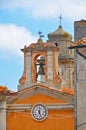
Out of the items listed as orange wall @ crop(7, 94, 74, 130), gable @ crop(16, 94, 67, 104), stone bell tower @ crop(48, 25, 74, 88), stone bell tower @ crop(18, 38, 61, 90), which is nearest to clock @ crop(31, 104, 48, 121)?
orange wall @ crop(7, 94, 74, 130)

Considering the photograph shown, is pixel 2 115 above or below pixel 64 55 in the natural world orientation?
below

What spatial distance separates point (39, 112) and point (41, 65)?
628 cm

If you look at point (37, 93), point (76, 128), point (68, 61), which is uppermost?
point (68, 61)

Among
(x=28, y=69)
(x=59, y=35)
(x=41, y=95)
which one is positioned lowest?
(x=41, y=95)

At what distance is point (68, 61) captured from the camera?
41219 mm

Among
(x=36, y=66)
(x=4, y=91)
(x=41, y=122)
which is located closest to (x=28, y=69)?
(x=36, y=66)

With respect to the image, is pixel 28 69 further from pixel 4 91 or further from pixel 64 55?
pixel 64 55

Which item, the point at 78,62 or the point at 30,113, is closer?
the point at 78,62

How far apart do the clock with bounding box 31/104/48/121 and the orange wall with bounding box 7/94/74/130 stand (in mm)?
155

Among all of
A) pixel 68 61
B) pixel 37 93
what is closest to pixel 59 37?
pixel 68 61

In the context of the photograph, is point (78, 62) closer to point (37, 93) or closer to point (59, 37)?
point (37, 93)

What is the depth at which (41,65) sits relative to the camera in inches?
1195

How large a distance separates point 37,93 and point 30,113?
3.11 ft

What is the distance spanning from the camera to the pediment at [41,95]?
24400 mm
